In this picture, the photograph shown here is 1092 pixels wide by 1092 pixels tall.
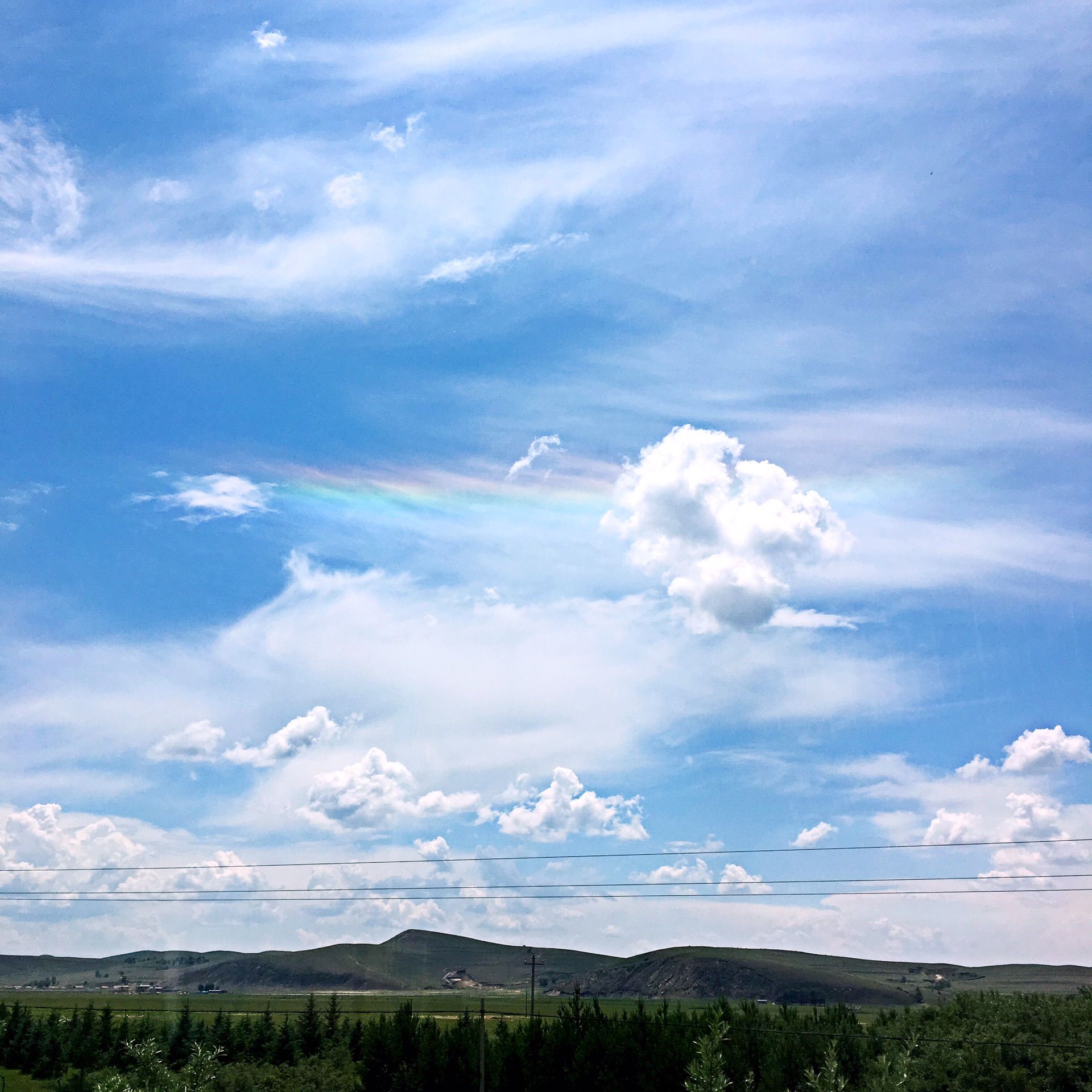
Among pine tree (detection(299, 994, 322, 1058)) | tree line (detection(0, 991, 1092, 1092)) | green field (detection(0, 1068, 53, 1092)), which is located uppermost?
tree line (detection(0, 991, 1092, 1092))

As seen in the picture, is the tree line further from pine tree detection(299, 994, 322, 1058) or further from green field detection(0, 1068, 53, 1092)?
green field detection(0, 1068, 53, 1092)

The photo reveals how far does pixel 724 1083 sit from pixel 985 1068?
590 inches

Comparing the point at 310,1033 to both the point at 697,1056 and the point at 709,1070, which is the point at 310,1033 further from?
the point at 709,1070

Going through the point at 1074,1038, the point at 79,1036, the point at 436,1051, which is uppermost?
the point at 1074,1038

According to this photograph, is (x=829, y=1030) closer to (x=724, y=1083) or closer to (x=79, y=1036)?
(x=724, y=1083)

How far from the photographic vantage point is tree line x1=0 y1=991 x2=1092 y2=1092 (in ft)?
184

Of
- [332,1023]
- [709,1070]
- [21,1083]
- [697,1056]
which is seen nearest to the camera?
[709,1070]

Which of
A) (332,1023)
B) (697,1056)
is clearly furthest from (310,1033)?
(697,1056)

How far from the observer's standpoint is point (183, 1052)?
376ft

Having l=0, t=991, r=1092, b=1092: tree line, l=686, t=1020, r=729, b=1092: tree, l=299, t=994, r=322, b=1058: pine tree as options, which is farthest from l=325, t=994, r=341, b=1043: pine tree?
l=686, t=1020, r=729, b=1092: tree

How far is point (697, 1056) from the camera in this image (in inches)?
2623

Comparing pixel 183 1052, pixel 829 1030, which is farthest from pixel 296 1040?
pixel 829 1030

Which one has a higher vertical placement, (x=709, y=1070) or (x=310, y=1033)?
(x=709, y=1070)

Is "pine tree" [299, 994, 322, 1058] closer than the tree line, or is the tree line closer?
the tree line
